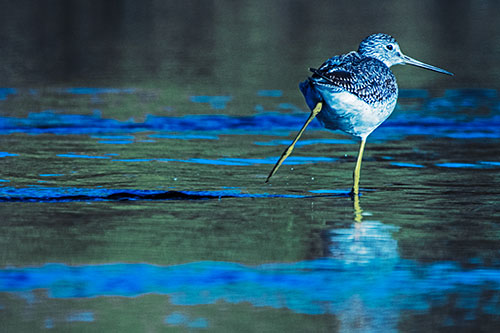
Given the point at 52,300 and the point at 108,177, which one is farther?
the point at 108,177

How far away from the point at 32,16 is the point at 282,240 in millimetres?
22168

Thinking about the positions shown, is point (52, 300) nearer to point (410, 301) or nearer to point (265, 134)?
point (410, 301)

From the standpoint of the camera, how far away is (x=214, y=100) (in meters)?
15.1

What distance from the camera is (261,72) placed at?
18500 mm

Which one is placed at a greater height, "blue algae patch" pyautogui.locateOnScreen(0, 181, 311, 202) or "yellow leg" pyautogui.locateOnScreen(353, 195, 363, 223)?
"blue algae patch" pyautogui.locateOnScreen(0, 181, 311, 202)

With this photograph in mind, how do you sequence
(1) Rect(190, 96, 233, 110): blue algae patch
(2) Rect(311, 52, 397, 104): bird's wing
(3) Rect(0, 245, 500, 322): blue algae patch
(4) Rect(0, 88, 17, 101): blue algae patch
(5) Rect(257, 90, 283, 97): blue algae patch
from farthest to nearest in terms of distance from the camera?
(5) Rect(257, 90, 283, 97): blue algae patch → (4) Rect(0, 88, 17, 101): blue algae patch → (1) Rect(190, 96, 233, 110): blue algae patch → (2) Rect(311, 52, 397, 104): bird's wing → (3) Rect(0, 245, 500, 322): blue algae patch

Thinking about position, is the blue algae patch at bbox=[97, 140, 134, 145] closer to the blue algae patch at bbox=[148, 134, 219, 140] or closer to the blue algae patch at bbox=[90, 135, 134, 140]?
the blue algae patch at bbox=[90, 135, 134, 140]

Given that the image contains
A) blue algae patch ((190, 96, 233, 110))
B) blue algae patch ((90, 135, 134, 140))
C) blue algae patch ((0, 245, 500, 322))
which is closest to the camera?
blue algae patch ((0, 245, 500, 322))

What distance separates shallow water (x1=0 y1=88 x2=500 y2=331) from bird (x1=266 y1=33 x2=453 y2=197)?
570mm

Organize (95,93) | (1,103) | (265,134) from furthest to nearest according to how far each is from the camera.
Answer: (95,93)
(1,103)
(265,134)

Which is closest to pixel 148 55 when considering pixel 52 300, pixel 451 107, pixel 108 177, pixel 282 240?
pixel 451 107

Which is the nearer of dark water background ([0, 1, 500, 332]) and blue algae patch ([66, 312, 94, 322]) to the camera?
blue algae patch ([66, 312, 94, 322])

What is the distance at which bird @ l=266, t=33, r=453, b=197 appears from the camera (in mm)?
8875

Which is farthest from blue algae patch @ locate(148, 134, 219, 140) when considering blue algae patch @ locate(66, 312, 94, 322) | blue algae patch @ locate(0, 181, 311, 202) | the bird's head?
blue algae patch @ locate(66, 312, 94, 322)
